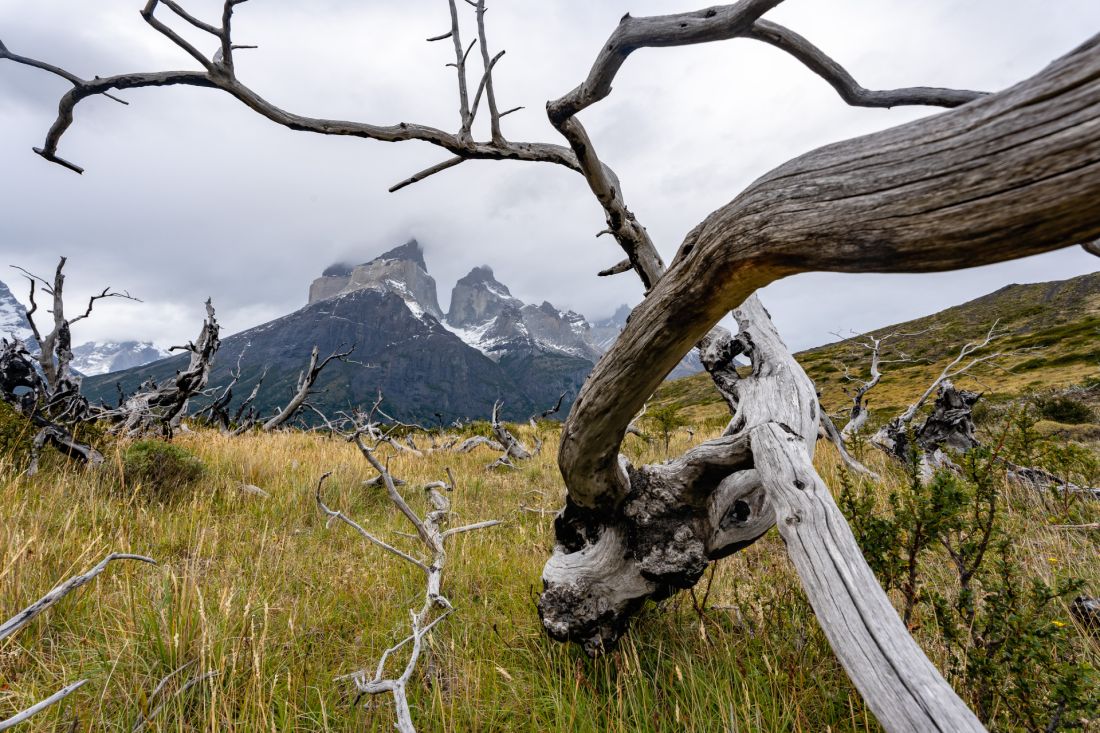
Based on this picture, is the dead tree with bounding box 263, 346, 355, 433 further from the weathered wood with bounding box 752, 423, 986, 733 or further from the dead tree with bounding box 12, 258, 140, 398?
the weathered wood with bounding box 752, 423, 986, 733

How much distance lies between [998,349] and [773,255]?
182 ft

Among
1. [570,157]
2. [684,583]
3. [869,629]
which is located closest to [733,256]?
[869,629]

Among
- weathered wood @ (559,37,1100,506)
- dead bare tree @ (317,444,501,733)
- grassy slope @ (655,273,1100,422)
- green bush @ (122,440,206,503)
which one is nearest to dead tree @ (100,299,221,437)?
green bush @ (122,440,206,503)

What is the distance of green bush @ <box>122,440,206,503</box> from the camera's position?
5.14 metres

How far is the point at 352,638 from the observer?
297 centimetres

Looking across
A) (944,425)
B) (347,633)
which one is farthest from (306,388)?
(944,425)

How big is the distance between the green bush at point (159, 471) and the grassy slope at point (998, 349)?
11.5 metres

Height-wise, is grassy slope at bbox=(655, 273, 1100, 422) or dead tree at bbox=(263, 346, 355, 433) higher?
dead tree at bbox=(263, 346, 355, 433)

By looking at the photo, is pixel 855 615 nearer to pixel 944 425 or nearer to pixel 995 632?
pixel 995 632

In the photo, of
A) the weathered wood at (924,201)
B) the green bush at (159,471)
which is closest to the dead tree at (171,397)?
the green bush at (159,471)

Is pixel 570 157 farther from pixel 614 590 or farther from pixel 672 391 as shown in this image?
pixel 672 391

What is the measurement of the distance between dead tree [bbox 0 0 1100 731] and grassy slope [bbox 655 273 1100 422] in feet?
37.1

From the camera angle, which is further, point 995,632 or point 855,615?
point 995,632

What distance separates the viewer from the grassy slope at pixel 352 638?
2.15 meters
